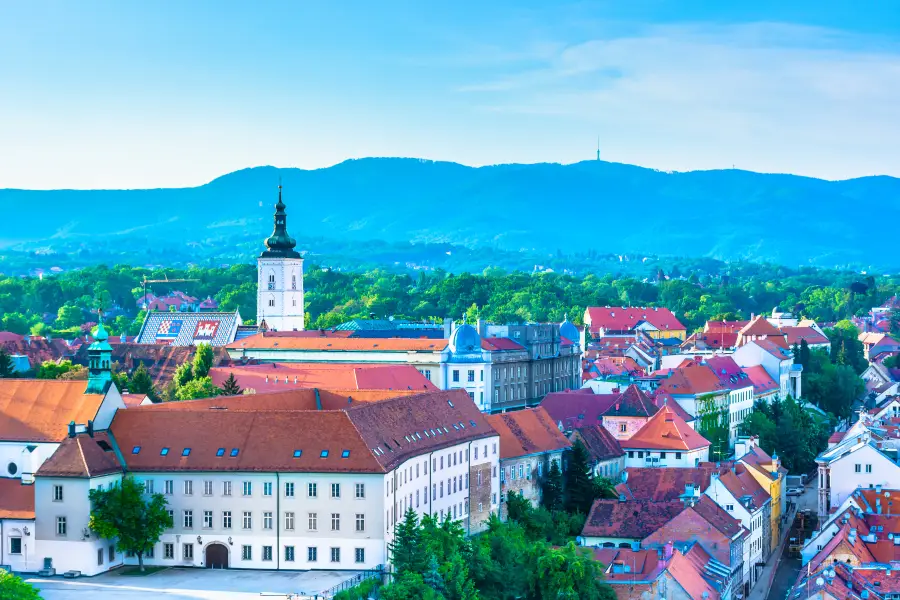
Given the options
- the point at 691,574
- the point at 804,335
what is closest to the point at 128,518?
the point at 691,574

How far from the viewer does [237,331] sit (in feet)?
471

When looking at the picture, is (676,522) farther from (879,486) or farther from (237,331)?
(237,331)

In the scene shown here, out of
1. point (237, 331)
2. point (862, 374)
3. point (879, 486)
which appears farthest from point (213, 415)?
point (862, 374)

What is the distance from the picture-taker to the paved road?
59.8 m

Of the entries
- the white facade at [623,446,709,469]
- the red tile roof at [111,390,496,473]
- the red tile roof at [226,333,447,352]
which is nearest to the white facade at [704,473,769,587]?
the white facade at [623,446,709,469]

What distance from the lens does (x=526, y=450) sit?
84062 mm

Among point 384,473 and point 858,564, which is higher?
point 384,473

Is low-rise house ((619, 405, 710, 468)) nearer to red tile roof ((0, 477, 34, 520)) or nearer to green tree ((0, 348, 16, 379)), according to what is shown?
green tree ((0, 348, 16, 379))

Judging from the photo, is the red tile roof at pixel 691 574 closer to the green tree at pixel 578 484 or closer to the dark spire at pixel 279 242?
the green tree at pixel 578 484

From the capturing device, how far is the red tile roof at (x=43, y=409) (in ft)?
229

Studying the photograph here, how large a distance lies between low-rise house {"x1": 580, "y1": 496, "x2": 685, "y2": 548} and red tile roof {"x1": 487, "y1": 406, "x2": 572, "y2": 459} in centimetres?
505

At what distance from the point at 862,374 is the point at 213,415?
10999cm

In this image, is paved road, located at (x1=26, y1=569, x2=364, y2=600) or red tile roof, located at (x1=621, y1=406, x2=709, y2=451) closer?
paved road, located at (x1=26, y1=569, x2=364, y2=600)

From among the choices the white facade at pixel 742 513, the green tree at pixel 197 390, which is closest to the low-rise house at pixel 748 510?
the white facade at pixel 742 513
